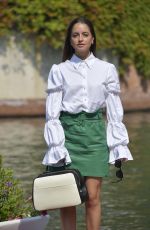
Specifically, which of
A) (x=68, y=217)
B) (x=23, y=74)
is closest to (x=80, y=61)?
(x=68, y=217)

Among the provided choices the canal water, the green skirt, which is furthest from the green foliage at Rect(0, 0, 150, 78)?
the green skirt

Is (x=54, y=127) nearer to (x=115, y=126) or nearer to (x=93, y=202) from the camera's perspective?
(x=115, y=126)

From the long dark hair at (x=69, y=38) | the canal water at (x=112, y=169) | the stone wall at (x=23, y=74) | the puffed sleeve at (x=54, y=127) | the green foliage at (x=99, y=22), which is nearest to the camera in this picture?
the puffed sleeve at (x=54, y=127)

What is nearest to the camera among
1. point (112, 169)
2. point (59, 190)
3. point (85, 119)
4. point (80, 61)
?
point (59, 190)

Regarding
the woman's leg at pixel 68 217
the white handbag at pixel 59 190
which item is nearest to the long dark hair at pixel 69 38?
the white handbag at pixel 59 190

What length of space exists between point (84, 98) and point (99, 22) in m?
12.9

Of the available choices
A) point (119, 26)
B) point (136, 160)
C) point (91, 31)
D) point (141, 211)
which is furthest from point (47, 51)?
point (91, 31)

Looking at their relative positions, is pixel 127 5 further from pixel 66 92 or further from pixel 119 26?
pixel 66 92

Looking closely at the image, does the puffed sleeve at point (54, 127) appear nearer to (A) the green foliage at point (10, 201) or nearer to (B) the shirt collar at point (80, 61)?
(B) the shirt collar at point (80, 61)

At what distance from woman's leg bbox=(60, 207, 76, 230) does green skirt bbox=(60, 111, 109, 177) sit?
11.6 inches

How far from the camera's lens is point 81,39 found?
7016 millimetres

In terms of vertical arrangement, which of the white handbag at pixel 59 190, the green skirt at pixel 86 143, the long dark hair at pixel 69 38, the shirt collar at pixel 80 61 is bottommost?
the white handbag at pixel 59 190

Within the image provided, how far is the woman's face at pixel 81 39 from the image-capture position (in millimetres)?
7027

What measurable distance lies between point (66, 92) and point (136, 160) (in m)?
6.09
